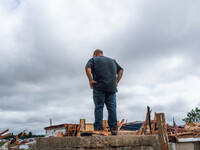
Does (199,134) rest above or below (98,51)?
below

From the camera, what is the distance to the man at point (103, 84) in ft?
13.9

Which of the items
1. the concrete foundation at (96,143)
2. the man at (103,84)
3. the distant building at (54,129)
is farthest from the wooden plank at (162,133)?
the distant building at (54,129)

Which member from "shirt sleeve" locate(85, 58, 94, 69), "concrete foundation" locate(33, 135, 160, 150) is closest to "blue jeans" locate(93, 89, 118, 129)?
"shirt sleeve" locate(85, 58, 94, 69)

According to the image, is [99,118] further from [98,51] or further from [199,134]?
[199,134]

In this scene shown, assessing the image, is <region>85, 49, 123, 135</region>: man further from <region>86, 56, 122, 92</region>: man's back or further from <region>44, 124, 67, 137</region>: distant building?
<region>44, 124, 67, 137</region>: distant building

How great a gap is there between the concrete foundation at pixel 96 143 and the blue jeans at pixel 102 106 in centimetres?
94

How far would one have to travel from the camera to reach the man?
4.24 m

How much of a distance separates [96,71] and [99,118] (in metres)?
1.06

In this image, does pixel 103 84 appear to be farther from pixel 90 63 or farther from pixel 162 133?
pixel 162 133

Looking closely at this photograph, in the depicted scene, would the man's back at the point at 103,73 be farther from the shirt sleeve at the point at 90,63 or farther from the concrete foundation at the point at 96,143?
the concrete foundation at the point at 96,143

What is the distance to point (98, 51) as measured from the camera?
479 cm

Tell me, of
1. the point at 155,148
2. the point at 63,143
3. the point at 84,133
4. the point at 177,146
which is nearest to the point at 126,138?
the point at 155,148

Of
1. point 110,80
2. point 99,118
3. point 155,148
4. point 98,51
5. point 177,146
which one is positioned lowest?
point 177,146

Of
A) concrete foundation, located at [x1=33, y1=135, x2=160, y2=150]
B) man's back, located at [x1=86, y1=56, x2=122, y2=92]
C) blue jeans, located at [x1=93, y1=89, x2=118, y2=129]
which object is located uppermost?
man's back, located at [x1=86, y1=56, x2=122, y2=92]
